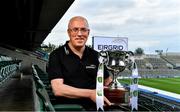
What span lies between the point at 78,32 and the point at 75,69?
0.29 meters

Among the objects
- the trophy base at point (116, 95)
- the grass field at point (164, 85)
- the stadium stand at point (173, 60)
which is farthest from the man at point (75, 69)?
the stadium stand at point (173, 60)

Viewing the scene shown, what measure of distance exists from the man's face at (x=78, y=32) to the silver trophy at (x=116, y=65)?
18 cm

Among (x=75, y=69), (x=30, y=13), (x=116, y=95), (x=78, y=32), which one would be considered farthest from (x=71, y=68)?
(x=30, y=13)

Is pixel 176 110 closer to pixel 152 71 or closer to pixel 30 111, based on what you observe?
pixel 30 111

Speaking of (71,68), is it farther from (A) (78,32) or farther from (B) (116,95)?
(B) (116,95)

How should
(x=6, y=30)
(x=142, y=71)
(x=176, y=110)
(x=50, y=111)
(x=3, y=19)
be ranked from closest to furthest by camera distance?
(x=50, y=111) → (x=176, y=110) → (x=3, y=19) → (x=6, y=30) → (x=142, y=71)

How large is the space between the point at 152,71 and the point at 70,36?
210 feet

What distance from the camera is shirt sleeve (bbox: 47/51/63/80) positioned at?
3.61m

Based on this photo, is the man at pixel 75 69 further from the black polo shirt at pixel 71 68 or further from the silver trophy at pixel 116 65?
→ the silver trophy at pixel 116 65

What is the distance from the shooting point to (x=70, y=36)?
3.62m

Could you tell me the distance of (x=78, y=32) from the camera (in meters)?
3.55

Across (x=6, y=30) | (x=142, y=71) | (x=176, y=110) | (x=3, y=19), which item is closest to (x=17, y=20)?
(x=3, y=19)

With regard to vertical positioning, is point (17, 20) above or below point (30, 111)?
above

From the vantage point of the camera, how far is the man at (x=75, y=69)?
11.7ft
